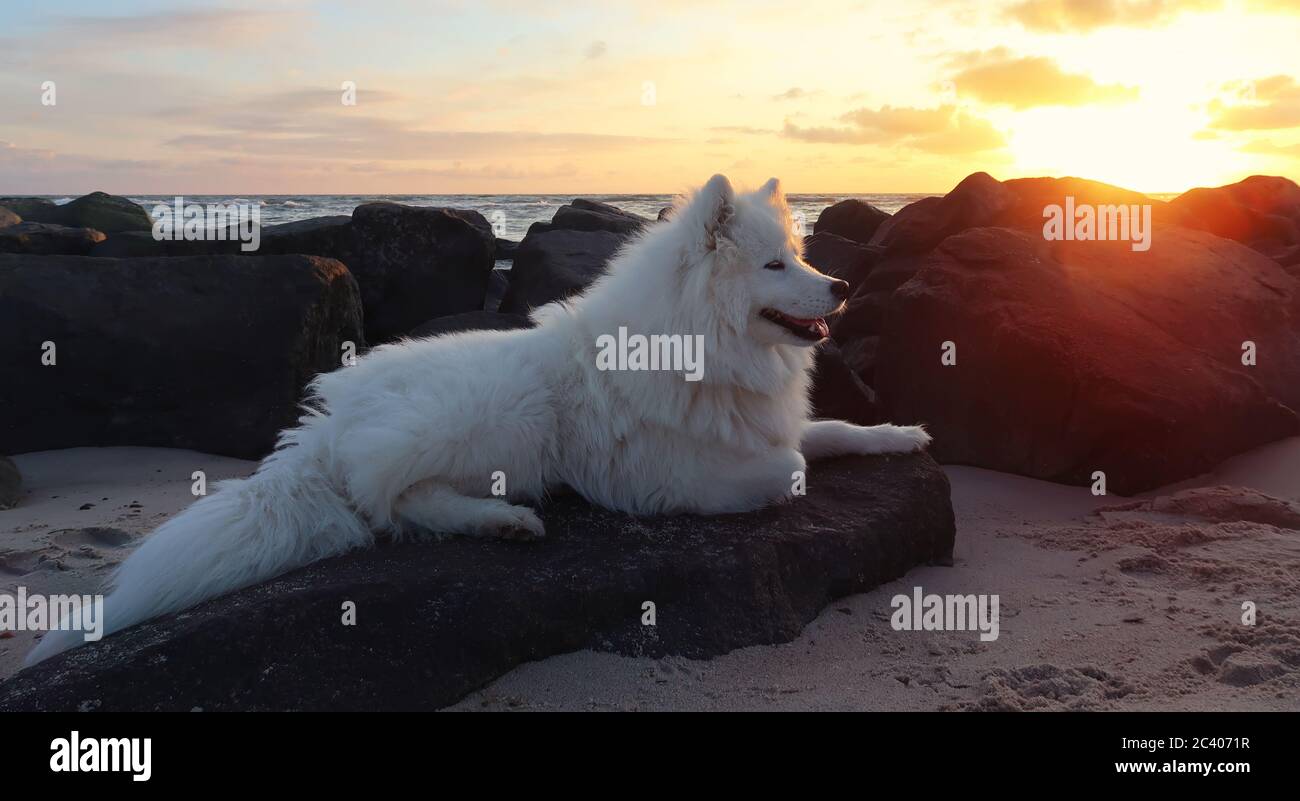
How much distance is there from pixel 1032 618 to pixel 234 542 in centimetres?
378

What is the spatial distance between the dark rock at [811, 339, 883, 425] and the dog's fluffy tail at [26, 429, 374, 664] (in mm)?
4528

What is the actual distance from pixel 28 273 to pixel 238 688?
6288mm

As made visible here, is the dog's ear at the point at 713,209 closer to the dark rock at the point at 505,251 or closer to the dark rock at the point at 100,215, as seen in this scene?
the dark rock at the point at 505,251

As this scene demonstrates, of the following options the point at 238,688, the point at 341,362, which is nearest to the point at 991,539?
the point at 238,688

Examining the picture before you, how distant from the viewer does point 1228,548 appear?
4980 millimetres

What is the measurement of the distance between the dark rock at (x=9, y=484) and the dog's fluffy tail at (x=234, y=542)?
298 cm

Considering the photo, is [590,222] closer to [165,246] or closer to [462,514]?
[165,246]

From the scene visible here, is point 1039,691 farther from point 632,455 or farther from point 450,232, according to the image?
point 450,232

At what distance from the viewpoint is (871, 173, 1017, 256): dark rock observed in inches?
430

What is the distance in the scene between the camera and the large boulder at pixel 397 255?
37.3 ft

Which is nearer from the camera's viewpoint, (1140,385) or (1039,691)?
(1039,691)

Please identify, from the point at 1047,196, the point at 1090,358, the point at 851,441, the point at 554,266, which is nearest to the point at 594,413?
the point at 851,441

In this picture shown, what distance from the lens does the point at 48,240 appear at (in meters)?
13.9

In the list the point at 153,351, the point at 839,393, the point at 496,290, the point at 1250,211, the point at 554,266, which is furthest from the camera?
the point at 496,290
